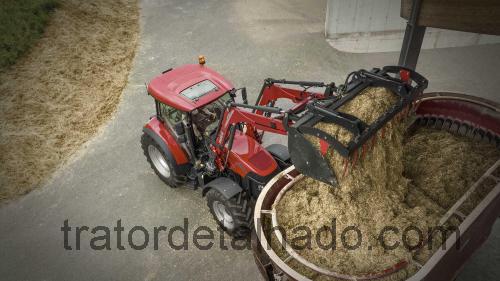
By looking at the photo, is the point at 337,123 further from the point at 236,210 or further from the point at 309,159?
the point at 236,210

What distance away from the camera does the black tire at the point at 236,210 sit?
5.51 meters

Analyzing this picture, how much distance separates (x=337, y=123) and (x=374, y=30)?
316 inches

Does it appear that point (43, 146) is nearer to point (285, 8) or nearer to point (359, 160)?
point (359, 160)

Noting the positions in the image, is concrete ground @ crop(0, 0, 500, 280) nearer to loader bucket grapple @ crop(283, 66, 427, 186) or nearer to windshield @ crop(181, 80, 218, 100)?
windshield @ crop(181, 80, 218, 100)

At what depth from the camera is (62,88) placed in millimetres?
9992

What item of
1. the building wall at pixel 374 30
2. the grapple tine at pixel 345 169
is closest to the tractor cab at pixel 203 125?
the grapple tine at pixel 345 169

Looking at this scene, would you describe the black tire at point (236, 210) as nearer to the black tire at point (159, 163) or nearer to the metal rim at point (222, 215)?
the metal rim at point (222, 215)

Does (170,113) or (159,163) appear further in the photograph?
(159,163)

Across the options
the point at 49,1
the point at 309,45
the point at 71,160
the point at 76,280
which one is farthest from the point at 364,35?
the point at 49,1

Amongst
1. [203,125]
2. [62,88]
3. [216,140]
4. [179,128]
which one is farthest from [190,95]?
[62,88]

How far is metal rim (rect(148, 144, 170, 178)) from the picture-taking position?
693 cm

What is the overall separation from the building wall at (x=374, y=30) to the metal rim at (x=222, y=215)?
7111 mm

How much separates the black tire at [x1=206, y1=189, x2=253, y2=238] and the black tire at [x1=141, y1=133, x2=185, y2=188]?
1031 mm

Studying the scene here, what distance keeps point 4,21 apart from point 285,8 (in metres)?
9.31
